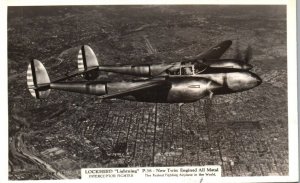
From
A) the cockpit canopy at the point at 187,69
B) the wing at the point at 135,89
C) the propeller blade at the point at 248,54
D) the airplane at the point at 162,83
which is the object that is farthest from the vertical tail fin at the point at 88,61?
the propeller blade at the point at 248,54

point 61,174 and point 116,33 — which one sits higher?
point 116,33

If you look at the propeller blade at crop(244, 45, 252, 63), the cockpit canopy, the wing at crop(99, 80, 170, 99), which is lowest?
the wing at crop(99, 80, 170, 99)

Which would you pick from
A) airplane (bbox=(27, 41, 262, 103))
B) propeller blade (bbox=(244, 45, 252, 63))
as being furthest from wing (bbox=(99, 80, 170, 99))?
propeller blade (bbox=(244, 45, 252, 63))

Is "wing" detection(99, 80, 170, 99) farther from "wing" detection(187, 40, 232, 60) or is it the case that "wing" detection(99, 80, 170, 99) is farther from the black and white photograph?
"wing" detection(187, 40, 232, 60)

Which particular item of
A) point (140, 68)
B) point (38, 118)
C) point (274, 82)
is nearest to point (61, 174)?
point (38, 118)


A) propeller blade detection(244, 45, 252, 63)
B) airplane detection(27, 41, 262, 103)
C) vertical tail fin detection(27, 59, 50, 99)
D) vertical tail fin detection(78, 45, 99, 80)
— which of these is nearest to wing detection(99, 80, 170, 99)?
airplane detection(27, 41, 262, 103)

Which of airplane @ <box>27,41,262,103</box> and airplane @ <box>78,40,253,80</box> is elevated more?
airplane @ <box>78,40,253,80</box>

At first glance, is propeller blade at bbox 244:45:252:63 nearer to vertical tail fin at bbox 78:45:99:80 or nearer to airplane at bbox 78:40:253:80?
airplane at bbox 78:40:253:80

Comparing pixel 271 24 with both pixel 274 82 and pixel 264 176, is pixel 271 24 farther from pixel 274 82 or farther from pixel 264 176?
pixel 264 176
